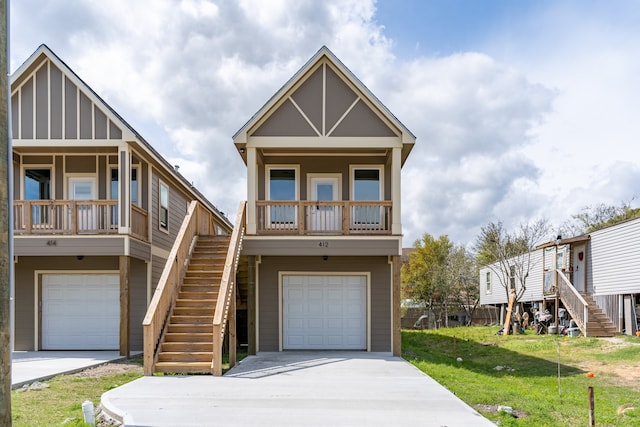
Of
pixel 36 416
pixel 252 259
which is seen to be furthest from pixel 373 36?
pixel 36 416

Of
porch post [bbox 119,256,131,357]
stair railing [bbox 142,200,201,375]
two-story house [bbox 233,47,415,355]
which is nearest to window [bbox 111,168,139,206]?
stair railing [bbox 142,200,201,375]

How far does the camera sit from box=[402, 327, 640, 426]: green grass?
29.5 feet

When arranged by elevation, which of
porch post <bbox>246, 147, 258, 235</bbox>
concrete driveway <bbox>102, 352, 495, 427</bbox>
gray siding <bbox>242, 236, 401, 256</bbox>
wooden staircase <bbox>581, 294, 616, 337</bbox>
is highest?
porch post <bbox>246, 147, 258, 235</bbox>

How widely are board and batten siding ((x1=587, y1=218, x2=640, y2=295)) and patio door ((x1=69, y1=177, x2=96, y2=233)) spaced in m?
19.2

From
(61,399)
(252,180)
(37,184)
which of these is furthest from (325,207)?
(37,184)

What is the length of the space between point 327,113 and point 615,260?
1474cm

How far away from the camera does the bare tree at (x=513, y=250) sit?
3085 cm

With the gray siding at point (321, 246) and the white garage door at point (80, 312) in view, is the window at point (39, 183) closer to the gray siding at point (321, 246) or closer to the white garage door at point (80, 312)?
the white garage door at point (80, 312)

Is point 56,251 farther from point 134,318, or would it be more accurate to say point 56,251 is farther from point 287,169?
point 287,169

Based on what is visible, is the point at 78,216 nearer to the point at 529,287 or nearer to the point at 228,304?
the point at 228,304

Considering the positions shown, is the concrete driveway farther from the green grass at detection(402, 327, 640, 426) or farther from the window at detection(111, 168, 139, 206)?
the window at detection(111, 168, 139, 206)

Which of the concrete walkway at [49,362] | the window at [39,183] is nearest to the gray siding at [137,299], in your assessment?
the concrete walkway at [49,362]

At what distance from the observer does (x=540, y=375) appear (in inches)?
551

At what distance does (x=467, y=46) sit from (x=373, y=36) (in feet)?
10.0
